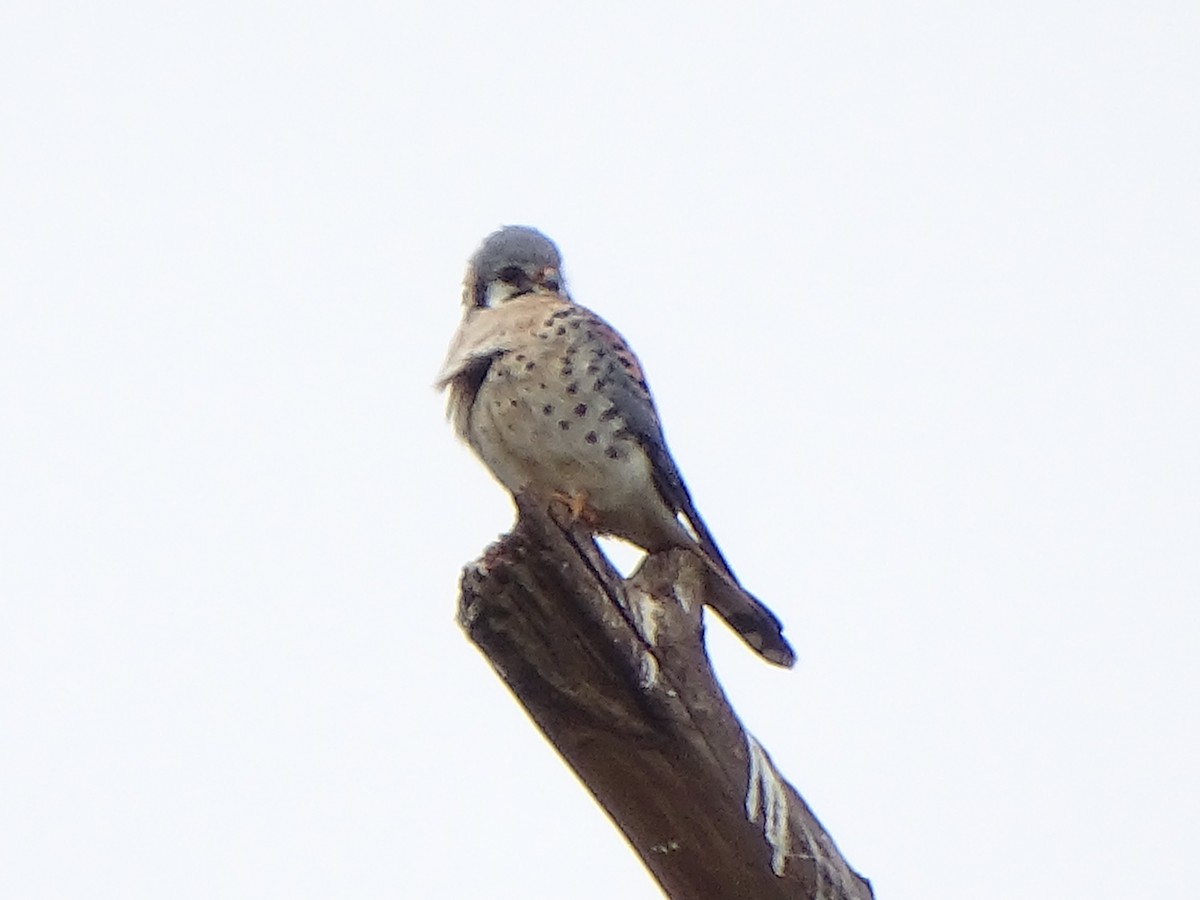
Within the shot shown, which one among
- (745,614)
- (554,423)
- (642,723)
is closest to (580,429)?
(554,423)

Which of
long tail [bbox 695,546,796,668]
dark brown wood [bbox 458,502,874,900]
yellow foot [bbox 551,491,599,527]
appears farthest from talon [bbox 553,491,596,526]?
dark brown wood [bbox 458,502,874,900]

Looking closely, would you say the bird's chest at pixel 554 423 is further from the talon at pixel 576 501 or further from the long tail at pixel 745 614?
the long tail at pixel 745 614

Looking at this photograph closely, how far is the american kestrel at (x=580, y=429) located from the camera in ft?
13.1

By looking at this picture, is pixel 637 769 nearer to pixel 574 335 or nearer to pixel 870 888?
pixel 870 888

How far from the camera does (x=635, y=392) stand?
420cm

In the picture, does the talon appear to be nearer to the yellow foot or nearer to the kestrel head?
the yellow foot

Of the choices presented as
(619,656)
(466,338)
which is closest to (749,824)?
(619,656)

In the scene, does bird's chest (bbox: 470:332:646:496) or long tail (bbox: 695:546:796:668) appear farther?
long tail (bbox: 695:546:796:668)

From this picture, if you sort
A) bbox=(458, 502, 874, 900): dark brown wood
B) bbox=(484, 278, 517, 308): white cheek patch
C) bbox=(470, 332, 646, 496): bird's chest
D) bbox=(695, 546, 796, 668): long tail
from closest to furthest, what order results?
bbox=(458, 502, 874, 900): dark brown wood → bbox=(470, 332, 646, 496): bird's chest → bbox=(695, 546, 796, 668): long tail → bbox=(484, 278, 517, 308): white cheek patch

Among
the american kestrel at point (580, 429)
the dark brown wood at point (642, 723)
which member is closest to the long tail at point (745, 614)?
the american kestrel at point (580, 429)

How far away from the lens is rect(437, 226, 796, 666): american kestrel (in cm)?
400

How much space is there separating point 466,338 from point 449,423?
298mm

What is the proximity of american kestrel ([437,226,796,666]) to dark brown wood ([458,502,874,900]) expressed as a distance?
1.32 meters

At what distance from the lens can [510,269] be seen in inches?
186
